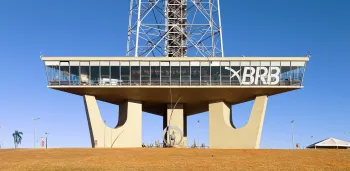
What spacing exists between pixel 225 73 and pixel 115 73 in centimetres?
1454

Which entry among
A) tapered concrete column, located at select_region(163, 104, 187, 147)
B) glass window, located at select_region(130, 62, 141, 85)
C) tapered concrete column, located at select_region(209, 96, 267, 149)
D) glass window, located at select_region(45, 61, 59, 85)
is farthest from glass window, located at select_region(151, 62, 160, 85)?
glass window, located at select_region(45, 61, 59, 85)

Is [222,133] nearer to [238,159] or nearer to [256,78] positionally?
[256,78]

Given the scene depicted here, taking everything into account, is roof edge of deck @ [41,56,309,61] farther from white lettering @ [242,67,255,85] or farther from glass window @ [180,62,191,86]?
white lettering @ [242,67,255,85]

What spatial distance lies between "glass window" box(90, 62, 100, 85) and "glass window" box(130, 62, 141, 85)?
4.47 metres

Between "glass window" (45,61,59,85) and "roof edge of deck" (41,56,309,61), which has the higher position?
"roof edge of deck" (41,56,309,61)

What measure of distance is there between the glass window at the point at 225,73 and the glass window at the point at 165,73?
715 cm

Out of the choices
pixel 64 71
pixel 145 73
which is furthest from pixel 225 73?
pixel 64 71

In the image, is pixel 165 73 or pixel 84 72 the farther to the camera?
pixel 165 73

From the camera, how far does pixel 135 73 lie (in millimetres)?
71562

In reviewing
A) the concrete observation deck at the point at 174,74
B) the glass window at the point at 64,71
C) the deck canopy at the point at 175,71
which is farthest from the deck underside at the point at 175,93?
the glass window at the point at 64,71

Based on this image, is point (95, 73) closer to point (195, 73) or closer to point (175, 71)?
point (175, 71)

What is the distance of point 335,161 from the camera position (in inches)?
1750

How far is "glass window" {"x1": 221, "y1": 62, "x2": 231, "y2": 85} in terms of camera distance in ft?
235

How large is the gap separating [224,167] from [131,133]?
3776 cm
